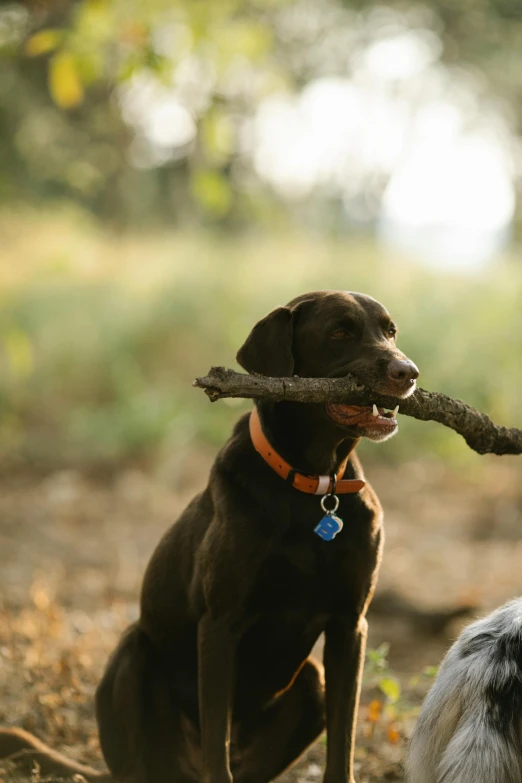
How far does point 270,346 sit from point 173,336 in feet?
27.6

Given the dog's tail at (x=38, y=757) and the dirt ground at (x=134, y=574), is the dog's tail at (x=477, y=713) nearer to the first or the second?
the dirt ground at (x=134, y=574)

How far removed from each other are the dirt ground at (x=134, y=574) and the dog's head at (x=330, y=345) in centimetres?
123

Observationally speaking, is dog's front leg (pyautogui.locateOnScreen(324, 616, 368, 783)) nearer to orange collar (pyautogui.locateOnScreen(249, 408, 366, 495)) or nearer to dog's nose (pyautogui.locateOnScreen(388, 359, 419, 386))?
orange collar (pyautogui.locateOnScreen(249, 408, 366, 495))

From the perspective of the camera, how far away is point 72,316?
11.5 meters

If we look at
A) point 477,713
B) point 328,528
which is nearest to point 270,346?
point 328,528

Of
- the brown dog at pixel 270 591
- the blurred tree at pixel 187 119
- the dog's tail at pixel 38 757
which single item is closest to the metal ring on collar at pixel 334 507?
the brown dog at pixel 270 591

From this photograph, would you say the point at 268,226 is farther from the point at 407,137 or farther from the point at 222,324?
the point at 222,324

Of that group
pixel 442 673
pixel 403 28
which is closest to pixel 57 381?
pixel 442 673

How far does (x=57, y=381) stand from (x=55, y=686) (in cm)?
675

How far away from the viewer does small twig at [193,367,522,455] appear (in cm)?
247

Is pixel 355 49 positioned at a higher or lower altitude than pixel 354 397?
higher

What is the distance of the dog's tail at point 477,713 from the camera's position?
7.61 ft

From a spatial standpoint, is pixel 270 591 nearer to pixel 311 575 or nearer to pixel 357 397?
pixel 311 575

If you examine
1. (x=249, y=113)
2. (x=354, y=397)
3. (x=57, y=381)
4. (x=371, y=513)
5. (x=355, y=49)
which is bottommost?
(x=57, y=381)
